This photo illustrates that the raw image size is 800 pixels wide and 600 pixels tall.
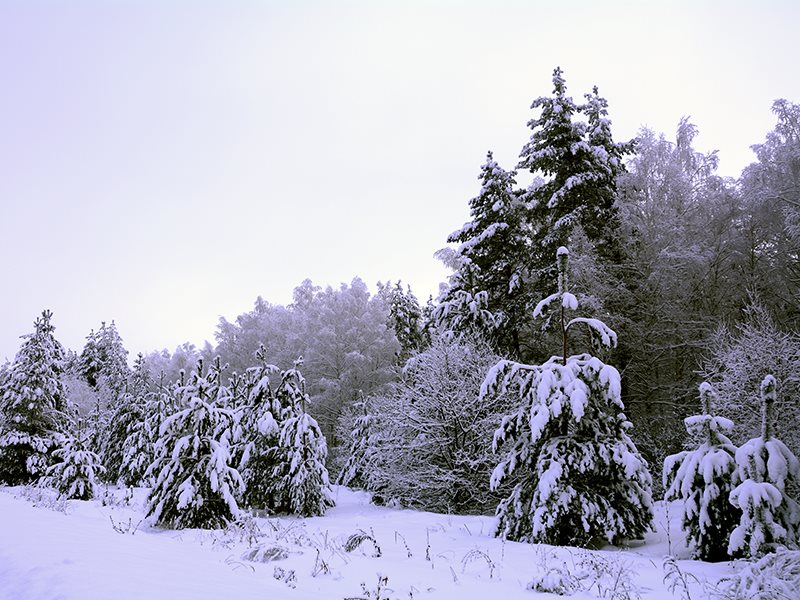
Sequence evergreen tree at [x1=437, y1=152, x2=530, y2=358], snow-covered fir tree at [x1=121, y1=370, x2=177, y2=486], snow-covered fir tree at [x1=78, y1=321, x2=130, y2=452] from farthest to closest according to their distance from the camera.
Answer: snow-covered fir tree at [x1=78, y1=321, x2=130, y2=452]
snow-covered fir tree at [x1=121, y1=370, x2=177, y2=486]
evergreen tree at [x1=437, y1=152, x2=530, y2=358]

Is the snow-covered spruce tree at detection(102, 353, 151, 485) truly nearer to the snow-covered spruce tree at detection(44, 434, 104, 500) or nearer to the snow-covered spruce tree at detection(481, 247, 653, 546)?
the snow-covered spruce tree at detection(44, 434, 104, 500)

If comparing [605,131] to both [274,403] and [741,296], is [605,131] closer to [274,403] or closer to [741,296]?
[741,296]

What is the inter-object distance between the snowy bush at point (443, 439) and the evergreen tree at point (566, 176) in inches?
247

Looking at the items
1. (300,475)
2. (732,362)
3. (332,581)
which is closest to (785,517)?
(332,581)

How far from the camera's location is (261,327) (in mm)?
48344

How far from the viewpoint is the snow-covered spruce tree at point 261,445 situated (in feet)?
51.6

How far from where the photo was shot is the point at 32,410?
21.1 m

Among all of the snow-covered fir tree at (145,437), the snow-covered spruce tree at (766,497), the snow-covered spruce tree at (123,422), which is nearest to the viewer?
the snow-covered spruce tree at (766,497)

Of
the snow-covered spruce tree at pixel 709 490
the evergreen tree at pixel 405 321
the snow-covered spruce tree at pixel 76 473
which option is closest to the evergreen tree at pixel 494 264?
the evergreen tree at pixel 405 321

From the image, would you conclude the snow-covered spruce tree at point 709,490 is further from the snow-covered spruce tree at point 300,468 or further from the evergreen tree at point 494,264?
→ the evergreen tree at point 494,264

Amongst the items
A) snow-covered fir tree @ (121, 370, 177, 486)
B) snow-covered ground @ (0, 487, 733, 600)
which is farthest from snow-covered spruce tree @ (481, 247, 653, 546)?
snow-covered fir tree @ (121, 370, 177, 486)

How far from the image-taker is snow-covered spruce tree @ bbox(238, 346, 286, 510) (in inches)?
620

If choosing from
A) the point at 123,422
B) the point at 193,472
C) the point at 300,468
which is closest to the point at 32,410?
the point at 123,422

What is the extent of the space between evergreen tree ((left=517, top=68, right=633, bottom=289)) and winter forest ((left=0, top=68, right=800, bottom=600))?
111 millimetres
